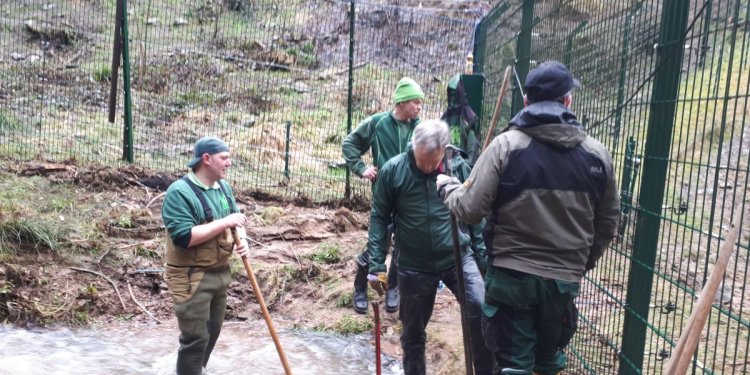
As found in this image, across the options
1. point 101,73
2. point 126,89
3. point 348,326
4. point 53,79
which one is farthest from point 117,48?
point 348,326

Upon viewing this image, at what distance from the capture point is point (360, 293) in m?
5.69

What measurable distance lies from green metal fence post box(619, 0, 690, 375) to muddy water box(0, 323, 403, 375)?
6.61 ft

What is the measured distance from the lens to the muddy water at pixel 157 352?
15.8 feet

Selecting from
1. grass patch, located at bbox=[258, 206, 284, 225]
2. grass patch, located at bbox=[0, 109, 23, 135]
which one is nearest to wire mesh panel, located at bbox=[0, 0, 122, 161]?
grass patch, located at bbox=[0, 109, 23, 135]

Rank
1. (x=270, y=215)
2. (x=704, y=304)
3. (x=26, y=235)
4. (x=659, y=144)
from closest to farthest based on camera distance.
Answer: (x=704, y=304)
(x=659, y=144)
(x=26, y=235)
(x=270, y=215)

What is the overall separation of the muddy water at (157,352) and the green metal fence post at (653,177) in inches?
79.3

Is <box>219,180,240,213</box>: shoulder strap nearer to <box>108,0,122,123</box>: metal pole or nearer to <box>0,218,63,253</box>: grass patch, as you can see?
<box>0,218,63,253</box>: grass patch

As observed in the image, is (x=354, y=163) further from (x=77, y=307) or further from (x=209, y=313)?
(x=77, y=307)

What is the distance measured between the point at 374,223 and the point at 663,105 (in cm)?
181

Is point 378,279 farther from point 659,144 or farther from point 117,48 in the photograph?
point 117,48

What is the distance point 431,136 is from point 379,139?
5.83 feet

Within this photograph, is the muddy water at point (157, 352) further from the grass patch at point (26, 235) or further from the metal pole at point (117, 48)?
the metal pole at point (117, 48)

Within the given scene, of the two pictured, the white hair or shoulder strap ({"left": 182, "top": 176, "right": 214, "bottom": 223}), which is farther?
shoulder strap ({"left": 182, "top": 176, "right": 214, "bottom": 223})

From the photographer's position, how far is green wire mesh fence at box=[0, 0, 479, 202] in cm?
894
